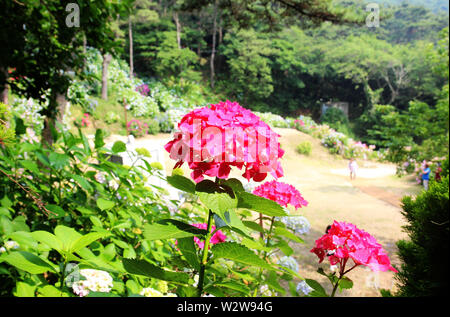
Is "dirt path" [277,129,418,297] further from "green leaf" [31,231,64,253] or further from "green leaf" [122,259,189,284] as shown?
"green leaf" [31,231,64,253]

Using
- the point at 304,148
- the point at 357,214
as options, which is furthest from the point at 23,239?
the point at 304,148

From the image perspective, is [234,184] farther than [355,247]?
No

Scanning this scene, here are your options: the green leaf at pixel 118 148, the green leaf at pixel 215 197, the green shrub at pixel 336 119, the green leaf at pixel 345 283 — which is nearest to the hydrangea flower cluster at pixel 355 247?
the green leaf at pixel 345 283

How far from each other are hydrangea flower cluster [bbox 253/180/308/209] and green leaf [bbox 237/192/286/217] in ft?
1.42

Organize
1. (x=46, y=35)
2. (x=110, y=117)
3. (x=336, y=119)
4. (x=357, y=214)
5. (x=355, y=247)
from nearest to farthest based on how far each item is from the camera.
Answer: (x=355, y=247) < (x=46, y=35) < (x=357, y=214) < (x=110, y=117) < (x=336, y=119)

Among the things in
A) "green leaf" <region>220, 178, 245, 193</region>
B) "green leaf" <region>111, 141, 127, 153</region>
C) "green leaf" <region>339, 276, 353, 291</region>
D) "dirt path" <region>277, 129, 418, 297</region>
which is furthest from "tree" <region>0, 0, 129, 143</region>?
"dirt path" <region>277, 129, 418, 297</region>

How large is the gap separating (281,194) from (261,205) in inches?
18.3

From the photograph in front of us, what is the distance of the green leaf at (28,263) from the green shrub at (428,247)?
3.20 feet

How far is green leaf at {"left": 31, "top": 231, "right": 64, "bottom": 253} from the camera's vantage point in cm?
43

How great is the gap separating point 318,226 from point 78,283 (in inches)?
107

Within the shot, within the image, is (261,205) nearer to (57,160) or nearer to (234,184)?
(234,184)

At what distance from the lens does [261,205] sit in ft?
1.36
